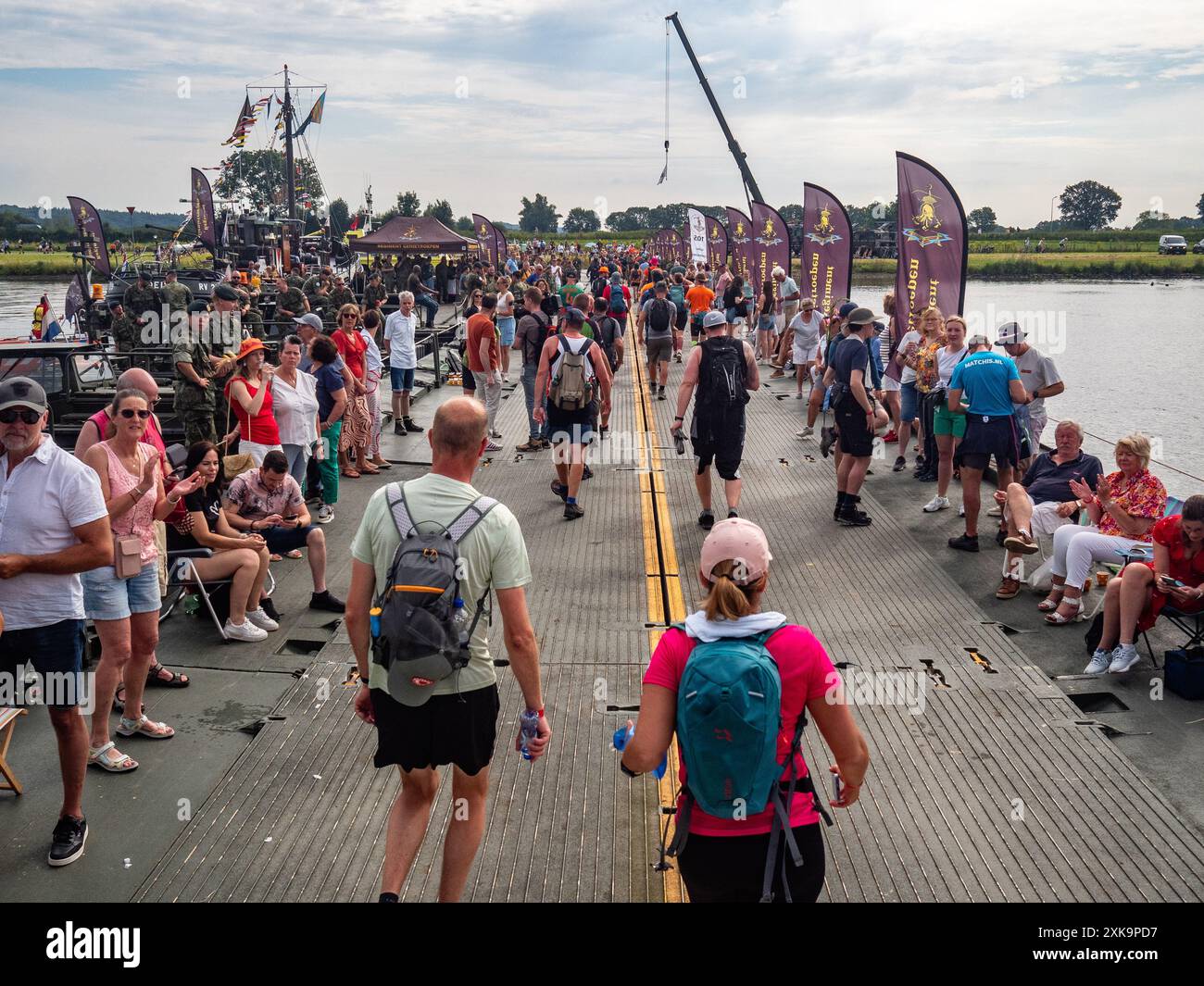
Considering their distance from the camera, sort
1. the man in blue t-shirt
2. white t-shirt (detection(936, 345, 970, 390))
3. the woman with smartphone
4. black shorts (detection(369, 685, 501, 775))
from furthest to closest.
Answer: white t-shirt (detection(936, 345, 970, 390)) < the man in blue t-shirt < the woman with smartphone < black shorts (detection(369, 685, 501, 775))

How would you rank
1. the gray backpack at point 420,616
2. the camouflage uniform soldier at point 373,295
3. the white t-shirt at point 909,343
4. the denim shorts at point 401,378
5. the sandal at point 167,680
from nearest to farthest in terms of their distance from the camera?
1. the gray backpack at point 420,616
2. the sandal at point 167,680
3. the white t-shirt at point 909,343
4. the denim shorts at point 401,378
5. the camouflage uniform soldier at point 373,295

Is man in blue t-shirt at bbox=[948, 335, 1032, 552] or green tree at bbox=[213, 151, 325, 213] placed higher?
green tree at bbox=[213, 151, 325, 213]

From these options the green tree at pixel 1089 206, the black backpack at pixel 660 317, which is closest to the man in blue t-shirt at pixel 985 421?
the black backpack at pixel 660 317

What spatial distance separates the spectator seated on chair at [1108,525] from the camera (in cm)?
678

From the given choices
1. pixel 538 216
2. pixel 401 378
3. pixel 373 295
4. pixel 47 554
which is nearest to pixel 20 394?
pixel 47 554

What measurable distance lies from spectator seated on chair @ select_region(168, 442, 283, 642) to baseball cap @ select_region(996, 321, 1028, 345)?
7.05m

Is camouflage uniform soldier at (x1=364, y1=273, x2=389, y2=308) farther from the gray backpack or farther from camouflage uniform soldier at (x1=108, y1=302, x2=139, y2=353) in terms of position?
the gray backpack

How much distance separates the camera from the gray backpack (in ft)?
11.0

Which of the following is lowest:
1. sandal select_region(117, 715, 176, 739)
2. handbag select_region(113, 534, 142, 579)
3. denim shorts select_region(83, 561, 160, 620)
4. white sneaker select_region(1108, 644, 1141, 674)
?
sandal select_region(117, 715, 176, 739)

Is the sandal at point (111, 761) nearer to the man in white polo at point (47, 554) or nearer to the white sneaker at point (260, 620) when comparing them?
the man in white polo at point (47, 554)

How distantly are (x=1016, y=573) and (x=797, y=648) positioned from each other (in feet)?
18.7

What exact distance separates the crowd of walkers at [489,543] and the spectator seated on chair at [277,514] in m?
0.02

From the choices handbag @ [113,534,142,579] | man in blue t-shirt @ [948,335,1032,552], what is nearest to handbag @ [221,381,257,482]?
handbag @ [113,534,142,579]
